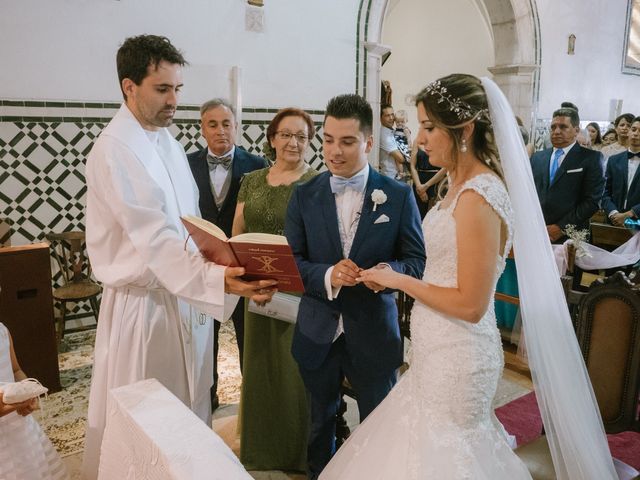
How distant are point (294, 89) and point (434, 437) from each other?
438 cm

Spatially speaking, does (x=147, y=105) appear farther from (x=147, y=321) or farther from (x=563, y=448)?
(x=563, y=448)

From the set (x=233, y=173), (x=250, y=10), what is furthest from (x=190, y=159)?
(x=250, y=10)

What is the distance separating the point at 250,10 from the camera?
16.8 feet

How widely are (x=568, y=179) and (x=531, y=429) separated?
2.40 meters

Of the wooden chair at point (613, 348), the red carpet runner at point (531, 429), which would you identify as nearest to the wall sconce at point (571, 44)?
the red carpet runner at point (531, 429)

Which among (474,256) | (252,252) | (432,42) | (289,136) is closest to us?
(474,256)

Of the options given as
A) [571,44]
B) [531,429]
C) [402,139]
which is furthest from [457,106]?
[571,44]

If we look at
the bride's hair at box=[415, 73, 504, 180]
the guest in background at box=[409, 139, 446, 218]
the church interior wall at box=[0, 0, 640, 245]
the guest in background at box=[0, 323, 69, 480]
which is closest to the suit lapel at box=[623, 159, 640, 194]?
the guest in background at box=[409, 139, 446, 218]

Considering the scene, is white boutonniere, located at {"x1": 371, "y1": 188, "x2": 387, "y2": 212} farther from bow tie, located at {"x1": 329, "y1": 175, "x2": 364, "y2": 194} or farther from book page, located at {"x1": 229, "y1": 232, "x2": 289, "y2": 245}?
book page, located at {"x1": 229, "y1": 232, "x2": 289, "y2": 245}

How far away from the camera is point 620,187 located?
19.5 ft

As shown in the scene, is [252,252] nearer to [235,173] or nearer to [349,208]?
[349,208]

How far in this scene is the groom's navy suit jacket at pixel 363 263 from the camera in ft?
7.06

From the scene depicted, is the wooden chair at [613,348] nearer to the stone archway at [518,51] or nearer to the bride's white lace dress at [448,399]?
the bride's white lace dress at [448,399]

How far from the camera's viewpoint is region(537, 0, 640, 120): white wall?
8.50 m
